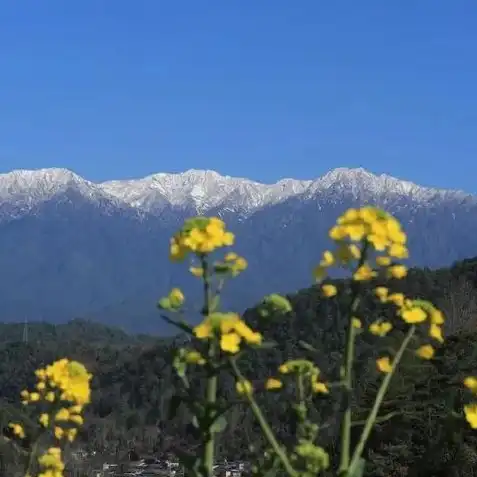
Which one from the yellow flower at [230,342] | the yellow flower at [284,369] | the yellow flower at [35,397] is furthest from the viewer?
the yellow flower at [35,397]

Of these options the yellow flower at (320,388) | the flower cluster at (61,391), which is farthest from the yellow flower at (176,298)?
the flower cluster at (61,391)

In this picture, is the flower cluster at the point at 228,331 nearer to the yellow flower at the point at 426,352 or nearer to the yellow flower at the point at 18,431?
the yellow flower at the point at 426,352

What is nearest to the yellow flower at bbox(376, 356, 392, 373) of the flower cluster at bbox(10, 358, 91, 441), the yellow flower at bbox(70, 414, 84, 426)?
the flower cluster at bbox(10, 358, 91, 441)

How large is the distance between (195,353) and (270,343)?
312mm

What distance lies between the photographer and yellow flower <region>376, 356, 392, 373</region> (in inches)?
123

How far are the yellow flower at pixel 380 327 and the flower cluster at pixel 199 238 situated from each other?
567 mm

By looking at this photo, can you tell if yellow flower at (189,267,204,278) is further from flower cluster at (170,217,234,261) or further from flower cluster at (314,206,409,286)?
flower cluster at (314,206,409,286)

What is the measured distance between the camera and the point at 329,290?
3.14m

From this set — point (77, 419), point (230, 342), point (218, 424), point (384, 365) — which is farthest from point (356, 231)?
point (77, 419)

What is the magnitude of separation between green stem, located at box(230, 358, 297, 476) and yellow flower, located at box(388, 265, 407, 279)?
1.99ft

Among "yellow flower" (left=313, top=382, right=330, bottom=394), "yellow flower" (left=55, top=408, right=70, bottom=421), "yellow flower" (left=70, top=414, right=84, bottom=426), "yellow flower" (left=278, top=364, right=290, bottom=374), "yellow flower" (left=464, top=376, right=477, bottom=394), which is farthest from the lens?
"yellow flower" (left=70, top=414, right=84, bottom=426)

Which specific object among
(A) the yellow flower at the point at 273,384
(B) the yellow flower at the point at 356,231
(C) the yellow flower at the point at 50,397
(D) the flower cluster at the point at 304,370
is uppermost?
(B) the yellow flower at the point at 356,231

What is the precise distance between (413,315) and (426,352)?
13 centimetres

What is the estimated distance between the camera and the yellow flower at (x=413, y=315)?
314 cm
